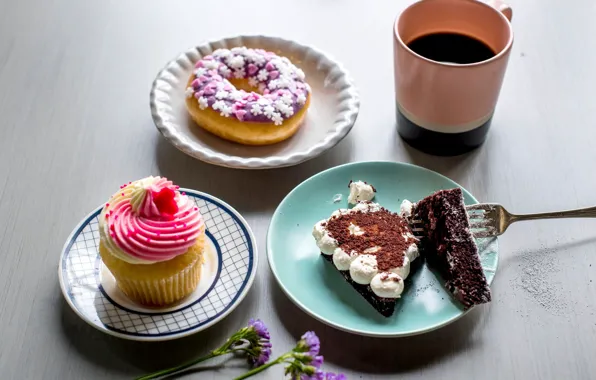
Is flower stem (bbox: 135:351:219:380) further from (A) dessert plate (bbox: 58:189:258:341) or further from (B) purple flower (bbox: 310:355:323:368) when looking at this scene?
(B) purple flower (bbox: 310:355:323:368)

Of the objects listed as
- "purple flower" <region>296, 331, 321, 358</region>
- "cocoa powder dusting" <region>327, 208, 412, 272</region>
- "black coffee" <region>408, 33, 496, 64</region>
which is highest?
"black coffee" <region>408, 33, 496, 64</region>

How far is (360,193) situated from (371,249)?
6.4 inches

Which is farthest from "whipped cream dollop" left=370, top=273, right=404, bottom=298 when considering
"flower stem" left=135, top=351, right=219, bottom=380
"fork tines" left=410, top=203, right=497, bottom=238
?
"flower stem" left=135, top=351, right=219, bottom=380

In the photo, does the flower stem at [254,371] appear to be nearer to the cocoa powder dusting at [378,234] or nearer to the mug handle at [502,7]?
the cocoa powder dusting at [378,234]

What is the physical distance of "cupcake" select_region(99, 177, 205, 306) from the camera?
1070 mm

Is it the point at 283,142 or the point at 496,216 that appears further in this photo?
the point at 283,142

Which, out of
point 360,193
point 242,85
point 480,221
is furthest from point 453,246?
point 242,85

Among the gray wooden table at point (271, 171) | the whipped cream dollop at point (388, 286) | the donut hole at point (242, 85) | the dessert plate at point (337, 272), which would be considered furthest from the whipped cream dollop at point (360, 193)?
the donut hole at point (242, 85)

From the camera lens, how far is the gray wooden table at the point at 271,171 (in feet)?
3.65

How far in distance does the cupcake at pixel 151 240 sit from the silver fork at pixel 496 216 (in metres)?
0.39

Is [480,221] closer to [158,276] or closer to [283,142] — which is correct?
[283,142]

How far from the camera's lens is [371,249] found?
116 cm

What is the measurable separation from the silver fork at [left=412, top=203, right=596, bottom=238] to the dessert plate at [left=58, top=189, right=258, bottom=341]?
31cm

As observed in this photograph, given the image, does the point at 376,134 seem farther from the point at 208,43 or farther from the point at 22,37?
the point at 22,37
